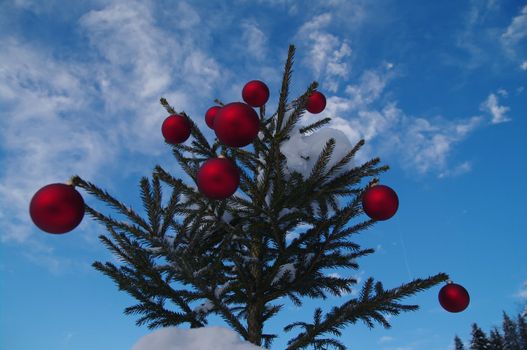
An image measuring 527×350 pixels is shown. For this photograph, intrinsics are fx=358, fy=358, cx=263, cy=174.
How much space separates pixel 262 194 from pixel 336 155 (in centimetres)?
104

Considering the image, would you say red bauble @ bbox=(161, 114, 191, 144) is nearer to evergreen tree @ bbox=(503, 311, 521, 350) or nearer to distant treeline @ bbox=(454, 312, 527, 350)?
distant treeline @ bbox=(454, 312, 527, 350)

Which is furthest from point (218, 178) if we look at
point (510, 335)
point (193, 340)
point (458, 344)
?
point (510, 335)

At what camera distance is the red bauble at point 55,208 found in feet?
7.85

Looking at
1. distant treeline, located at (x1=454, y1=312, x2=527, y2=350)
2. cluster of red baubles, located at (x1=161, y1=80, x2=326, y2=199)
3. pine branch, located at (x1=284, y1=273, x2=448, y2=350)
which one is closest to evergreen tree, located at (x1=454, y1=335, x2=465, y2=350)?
distant treeline, located at (x1=454, y1=312, x2=527, y2=350)

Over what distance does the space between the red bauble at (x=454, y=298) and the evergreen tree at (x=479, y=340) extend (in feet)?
75.6

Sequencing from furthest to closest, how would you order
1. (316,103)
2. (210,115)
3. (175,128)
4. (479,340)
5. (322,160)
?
(479,340), (316,103), (210,115), (175,128), (322,160)

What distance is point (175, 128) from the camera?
3.91 metres

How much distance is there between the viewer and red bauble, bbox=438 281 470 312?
349 cm

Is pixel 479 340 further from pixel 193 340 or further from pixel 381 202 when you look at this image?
pixel 193 340

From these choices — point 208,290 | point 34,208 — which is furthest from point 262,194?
point 34,208

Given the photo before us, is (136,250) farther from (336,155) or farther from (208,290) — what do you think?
(336,155)

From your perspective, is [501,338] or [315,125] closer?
[315,125]

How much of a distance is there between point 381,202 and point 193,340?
1.97 meters

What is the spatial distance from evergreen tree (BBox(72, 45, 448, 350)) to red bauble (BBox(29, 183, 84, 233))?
0.60 feet
